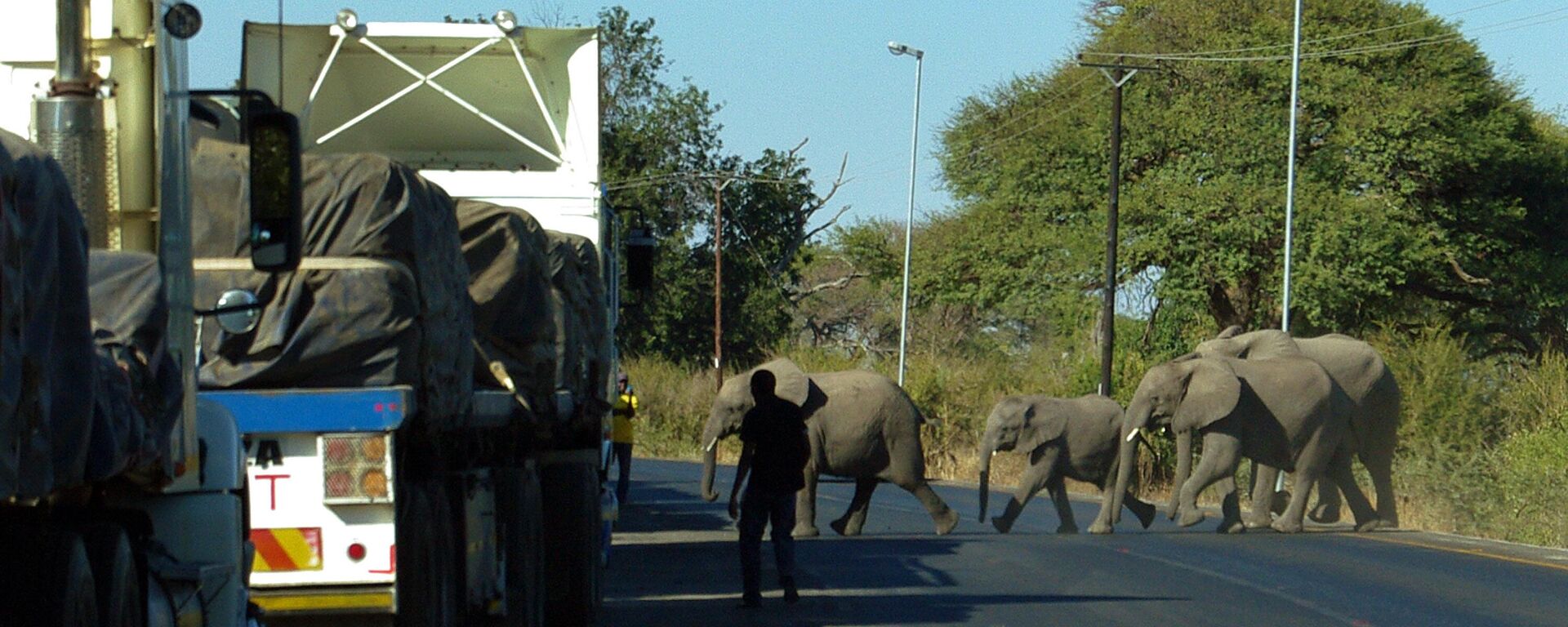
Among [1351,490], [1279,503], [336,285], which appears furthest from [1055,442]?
[336,285]

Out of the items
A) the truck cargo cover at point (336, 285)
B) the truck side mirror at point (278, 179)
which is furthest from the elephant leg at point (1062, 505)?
the truck side mirror at point (278, 179)

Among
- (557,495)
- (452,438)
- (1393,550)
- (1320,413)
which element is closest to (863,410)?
(1320,413)

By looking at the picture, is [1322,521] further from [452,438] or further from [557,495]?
[452,438]

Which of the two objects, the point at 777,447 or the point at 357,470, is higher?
the point at 357,470

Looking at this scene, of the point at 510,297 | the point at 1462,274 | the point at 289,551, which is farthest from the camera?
the point at 1462,274

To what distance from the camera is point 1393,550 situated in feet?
62.5

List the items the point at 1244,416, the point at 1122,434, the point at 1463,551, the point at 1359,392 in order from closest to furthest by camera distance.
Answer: the point at 1463,551, the point at 1122,434, the point at 1244,416, the point at 1359,392

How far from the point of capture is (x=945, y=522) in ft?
77.4

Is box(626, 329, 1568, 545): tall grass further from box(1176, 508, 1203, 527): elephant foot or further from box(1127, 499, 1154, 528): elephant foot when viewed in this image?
box(1127, 499, 1154, 528): elephant foot

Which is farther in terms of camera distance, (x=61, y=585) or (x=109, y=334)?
(x=109, y=334)

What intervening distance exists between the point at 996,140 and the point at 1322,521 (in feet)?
88.1

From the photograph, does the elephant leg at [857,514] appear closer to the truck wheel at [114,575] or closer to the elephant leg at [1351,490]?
the elephant leg at [1351,490]

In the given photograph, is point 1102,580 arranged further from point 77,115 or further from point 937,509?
point 77,115

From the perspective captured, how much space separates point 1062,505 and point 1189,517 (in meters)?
1.39
